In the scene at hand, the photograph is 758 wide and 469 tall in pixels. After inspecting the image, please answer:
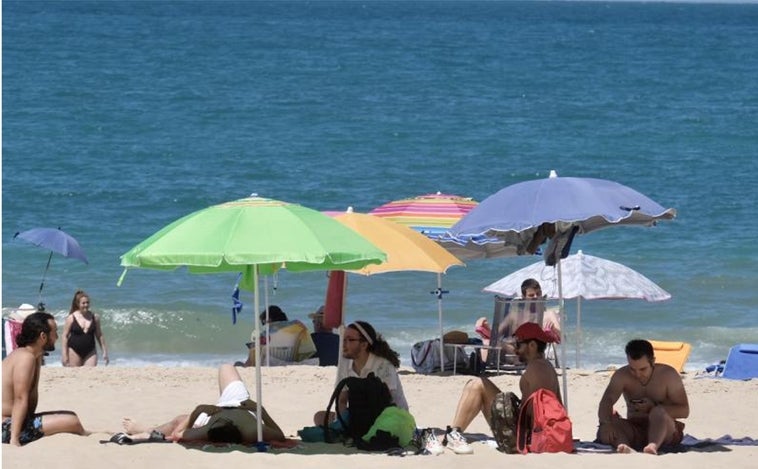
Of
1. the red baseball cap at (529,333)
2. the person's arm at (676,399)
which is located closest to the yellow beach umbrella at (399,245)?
the red baseball cap at (529,333)

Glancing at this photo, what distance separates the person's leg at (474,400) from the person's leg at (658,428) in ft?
3.05

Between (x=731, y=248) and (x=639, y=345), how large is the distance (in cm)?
1384

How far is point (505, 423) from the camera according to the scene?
8516 millimetres

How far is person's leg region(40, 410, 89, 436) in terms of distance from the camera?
336 inches

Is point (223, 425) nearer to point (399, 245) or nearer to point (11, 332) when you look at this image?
point (399, 245)

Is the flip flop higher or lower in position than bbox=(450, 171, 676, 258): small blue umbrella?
lower

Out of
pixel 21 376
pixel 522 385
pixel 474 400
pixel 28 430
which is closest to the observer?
pixel 21 376

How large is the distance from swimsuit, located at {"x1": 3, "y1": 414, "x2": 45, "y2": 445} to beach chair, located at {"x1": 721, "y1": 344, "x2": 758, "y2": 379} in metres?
6.25

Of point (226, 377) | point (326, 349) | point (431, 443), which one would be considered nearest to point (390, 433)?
point (431, 443)

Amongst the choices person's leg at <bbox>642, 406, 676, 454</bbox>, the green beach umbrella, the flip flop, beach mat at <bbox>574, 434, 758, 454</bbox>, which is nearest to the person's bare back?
the flip flop

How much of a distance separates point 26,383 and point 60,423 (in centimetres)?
41

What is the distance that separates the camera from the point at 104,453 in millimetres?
8195

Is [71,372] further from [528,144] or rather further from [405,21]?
[405,21]

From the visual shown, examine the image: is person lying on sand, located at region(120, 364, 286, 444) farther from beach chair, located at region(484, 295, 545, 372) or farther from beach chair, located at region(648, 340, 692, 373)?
beach chair, located at region(648, 340, 692, 373)
